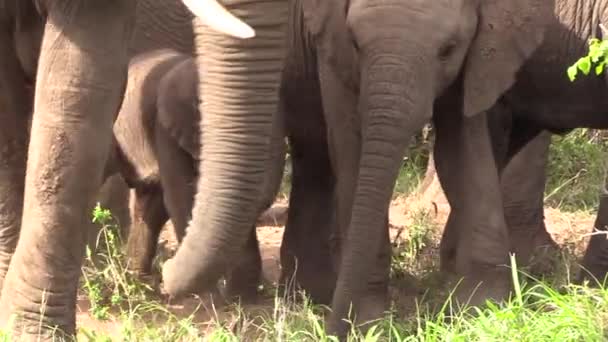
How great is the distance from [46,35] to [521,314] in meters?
1.45

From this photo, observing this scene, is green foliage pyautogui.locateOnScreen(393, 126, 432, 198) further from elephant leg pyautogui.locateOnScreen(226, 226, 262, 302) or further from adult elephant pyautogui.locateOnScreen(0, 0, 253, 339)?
adult elephant pyautogui.locateOnScreen(0, 0, 253, 339)

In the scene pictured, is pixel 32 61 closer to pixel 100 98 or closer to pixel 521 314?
pixel 100 98

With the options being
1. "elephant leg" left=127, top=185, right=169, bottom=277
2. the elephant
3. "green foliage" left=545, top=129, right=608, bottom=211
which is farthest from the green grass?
"green foliage" left=545, top=129, right=608, bottom=211

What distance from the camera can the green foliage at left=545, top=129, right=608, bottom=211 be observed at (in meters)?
7.64

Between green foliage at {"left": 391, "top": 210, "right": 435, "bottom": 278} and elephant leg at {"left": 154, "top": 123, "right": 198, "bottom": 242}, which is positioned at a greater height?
elephant leg at {"left": 154, "top": 123, "right": 198, "bottom": 242}

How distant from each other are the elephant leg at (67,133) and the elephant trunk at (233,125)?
350 millimetres

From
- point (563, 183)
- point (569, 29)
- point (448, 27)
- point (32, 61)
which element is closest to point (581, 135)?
point (563, 183)

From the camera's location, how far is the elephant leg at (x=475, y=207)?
514 cm

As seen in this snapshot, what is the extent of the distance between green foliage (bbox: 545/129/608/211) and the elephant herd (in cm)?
88

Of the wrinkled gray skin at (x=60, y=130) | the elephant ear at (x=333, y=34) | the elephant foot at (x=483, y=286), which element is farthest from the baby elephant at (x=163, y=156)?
the wrinkled gray skin at (x=60, y=130)

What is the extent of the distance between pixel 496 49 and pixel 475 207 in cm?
48

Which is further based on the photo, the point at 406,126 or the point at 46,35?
the point at 406,126

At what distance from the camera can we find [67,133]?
13.7ft

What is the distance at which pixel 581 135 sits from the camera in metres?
8.51
